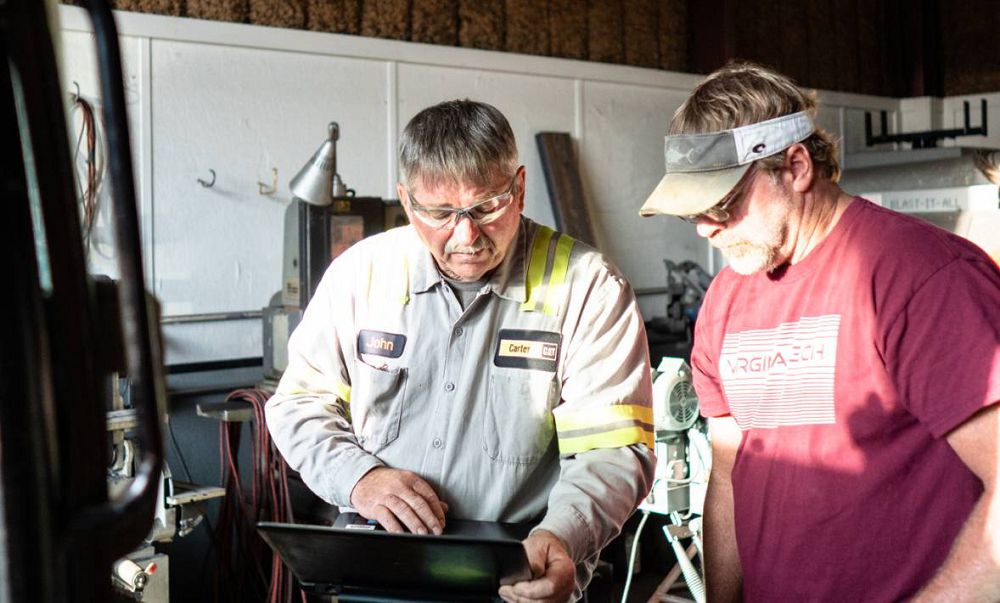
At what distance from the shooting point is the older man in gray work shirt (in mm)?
1805

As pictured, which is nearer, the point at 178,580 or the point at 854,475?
the point at 854,475

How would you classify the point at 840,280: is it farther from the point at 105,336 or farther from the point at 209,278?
the point at 209,278

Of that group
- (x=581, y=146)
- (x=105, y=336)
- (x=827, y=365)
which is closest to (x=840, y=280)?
(x=827, y=365)

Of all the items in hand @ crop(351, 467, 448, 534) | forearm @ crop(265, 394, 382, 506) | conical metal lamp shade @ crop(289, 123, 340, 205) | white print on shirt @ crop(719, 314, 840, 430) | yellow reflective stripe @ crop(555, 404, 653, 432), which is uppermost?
conical metal lamp shade @ crop(289, 123, 340, 205)

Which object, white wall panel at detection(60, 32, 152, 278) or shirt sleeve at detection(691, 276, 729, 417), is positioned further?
white wall panel at detection(60, 32, 152, 278)

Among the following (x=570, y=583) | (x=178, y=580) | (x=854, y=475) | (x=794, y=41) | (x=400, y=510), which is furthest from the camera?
(x=794, y=41)

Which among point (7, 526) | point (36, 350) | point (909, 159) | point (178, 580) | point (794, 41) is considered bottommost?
point (178, 580)

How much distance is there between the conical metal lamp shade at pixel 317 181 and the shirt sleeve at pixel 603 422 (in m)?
2.00

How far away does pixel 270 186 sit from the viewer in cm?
453

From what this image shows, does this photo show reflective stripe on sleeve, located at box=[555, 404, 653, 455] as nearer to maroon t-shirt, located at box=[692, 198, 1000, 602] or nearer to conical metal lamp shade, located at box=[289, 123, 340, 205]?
maroon t-shirt, located at box=[692, 198, 1000, 602]

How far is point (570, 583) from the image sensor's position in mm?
1633

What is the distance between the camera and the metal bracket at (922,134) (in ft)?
21.9

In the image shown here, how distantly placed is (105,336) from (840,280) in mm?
1115

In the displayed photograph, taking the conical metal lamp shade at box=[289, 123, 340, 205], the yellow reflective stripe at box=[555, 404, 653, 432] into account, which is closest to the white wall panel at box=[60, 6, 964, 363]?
the conical metal lamp shade at box=[289, 123, 340, 205]
